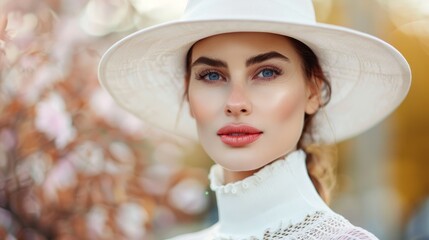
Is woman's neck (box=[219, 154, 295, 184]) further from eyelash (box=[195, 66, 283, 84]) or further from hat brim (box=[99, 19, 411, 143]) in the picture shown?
hat brim (box=[99, 19, 411, 143])

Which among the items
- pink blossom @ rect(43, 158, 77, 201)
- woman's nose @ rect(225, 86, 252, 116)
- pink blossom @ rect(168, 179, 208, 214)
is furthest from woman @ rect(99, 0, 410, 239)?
pink blossom @ rect(168, 179, 208, 214)

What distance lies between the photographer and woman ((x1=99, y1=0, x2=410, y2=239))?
2404 mm

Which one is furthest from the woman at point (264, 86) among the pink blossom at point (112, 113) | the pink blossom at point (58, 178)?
the pink blossom at point (112, 113)

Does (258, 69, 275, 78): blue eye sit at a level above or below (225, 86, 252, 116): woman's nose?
above

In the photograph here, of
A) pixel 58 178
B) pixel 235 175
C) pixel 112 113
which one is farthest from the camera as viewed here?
pixel 112 113

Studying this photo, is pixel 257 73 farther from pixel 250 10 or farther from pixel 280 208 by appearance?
pixel 280 208

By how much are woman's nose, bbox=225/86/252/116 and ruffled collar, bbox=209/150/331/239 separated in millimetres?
219

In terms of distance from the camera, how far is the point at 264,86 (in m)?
2.43

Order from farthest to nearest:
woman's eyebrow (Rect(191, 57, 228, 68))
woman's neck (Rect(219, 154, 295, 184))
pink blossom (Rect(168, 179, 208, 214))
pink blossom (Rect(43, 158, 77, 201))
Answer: pink blossom (Rect(168, 179, 208, 214)) → pink blossom (Rect(43, 158, 77, 201)) → woman's neck (Rect(219, 154, 295, 184)) → woman's eyebrow (Rect(191, 57, 228, 68))

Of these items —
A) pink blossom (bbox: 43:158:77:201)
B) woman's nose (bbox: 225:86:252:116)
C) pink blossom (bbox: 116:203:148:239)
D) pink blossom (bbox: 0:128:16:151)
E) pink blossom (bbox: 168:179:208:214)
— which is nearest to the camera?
woman's nose (bbox: 225:86:252:116)

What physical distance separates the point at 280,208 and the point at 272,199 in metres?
0.03

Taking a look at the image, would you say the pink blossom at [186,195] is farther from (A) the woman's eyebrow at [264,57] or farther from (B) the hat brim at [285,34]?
(A) the woman's eyebrow at [264,57]

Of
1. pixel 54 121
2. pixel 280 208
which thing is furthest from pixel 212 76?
pixel 54 121

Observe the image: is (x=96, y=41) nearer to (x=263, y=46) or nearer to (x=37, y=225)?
(x=37, y=225)
